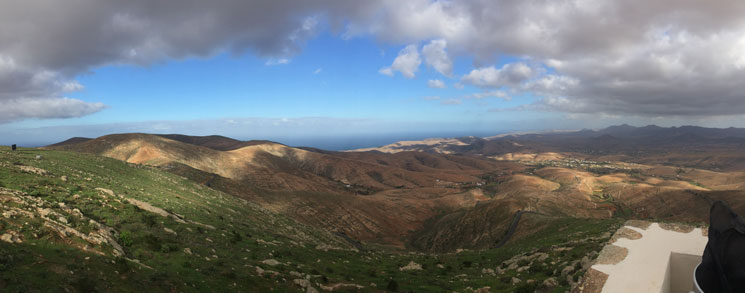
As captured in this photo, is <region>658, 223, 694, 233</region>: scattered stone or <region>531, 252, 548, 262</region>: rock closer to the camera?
<region>531, 252, 548, 262</region>: rock

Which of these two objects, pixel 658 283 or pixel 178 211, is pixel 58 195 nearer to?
pixel 178 211

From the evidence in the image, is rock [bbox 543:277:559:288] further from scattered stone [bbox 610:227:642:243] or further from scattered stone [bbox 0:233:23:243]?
scattered stone [bbox 0:233:23:243]

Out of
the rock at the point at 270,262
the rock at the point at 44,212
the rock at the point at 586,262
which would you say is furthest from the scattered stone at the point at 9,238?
the rock at the point at 586,262

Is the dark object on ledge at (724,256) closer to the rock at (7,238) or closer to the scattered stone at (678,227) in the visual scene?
the scattered stone at (678,227)

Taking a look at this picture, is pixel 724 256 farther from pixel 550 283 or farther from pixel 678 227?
pixel 678 227

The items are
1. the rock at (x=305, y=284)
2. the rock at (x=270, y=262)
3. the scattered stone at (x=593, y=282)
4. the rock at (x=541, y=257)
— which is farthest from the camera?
the rock at (x=541, y=257)

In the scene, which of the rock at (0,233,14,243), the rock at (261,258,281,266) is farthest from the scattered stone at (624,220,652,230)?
the rock at (0,233,14,243)

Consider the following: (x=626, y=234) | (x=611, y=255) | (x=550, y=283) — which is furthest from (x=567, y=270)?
(x=626, y=234)
